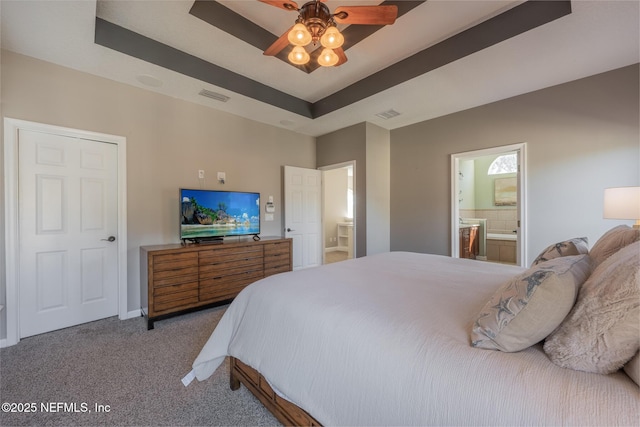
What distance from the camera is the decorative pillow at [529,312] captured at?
787 millimetres

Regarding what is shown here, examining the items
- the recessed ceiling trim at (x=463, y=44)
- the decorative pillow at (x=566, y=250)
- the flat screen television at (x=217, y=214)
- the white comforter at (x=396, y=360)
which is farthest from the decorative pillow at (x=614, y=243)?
the flat screen television at (x=217, y=214)

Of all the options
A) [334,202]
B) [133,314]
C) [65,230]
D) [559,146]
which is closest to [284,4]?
[65,230]

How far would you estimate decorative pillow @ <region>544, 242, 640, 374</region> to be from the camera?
0.66m

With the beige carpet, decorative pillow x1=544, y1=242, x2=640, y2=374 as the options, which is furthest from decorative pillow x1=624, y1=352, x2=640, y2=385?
the beige carpet

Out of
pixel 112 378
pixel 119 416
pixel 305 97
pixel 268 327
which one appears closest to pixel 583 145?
pixel 305 97

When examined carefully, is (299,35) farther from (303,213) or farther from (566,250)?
(303,213)

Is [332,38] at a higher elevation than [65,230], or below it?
higher

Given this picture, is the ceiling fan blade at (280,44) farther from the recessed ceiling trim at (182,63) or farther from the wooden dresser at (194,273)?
the wooden dresser at (194,273)

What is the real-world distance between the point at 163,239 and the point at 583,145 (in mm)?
4959

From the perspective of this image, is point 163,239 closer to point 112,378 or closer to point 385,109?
point 112,378

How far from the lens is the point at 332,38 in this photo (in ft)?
6.18

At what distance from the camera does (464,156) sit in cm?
364

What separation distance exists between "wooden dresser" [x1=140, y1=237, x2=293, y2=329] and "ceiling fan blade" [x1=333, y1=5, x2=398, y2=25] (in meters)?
2.58

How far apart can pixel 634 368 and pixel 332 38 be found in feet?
7.24
